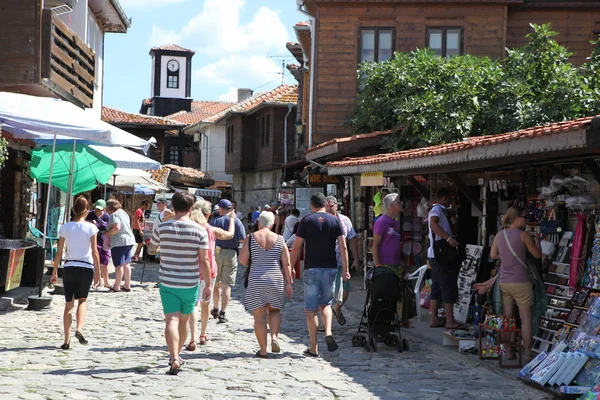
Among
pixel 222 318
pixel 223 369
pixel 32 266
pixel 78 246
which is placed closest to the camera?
pixel 223 369

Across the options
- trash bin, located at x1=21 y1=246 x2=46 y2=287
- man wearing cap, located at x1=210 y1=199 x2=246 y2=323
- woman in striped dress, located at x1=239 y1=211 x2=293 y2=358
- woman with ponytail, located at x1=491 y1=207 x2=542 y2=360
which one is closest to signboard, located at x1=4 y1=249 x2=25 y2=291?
trash bin, located at x1=21 y1=246 x2=46 y2=287

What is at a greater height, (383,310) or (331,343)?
(383,310)

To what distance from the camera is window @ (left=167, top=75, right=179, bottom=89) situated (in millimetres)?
84500

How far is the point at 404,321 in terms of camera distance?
11086mm

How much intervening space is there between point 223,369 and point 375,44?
15.2 meters

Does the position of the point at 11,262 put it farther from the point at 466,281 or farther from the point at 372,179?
the point at 466,281

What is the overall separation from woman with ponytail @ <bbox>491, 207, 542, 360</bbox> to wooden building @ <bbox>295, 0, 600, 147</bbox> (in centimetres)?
1347

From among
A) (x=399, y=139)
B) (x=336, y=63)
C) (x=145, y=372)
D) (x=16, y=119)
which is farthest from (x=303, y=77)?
(x=145, y=372)

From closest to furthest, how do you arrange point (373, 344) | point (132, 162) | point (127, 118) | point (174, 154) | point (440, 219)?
point (373, 344)
point (440, 219)
point (132, 162)
point (127, 118)
point (174, 154)

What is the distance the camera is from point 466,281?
453 inches

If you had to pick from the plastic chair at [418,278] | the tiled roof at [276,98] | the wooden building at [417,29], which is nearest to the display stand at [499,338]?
the plastic chair at [418,278]

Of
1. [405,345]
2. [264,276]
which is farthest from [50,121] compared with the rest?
[405,345]

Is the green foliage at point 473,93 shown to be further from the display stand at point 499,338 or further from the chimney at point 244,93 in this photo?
the chimney at point 244,93

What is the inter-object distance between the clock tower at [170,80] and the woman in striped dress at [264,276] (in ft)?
249
